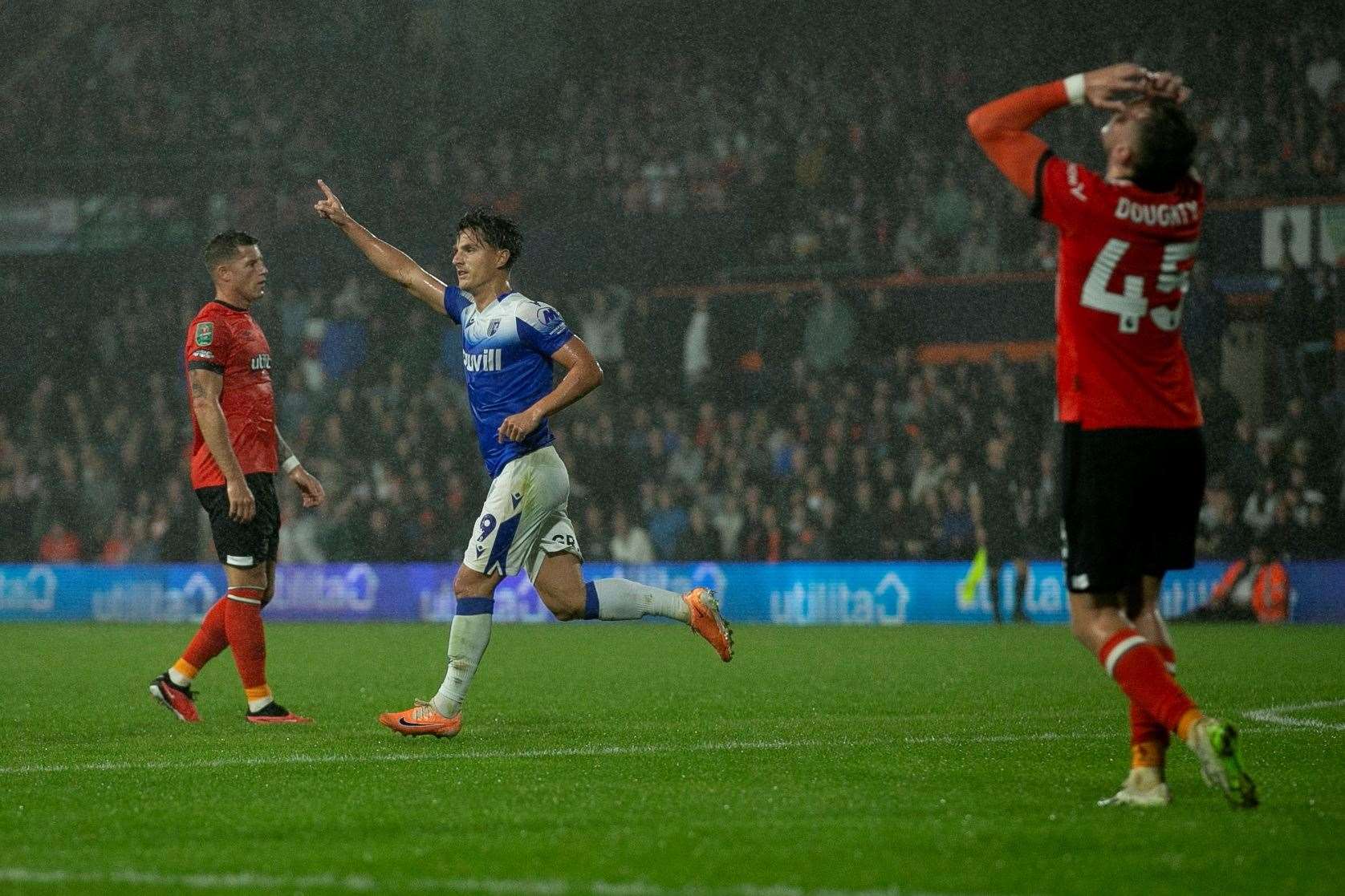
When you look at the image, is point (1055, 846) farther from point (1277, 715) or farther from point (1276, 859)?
point (1277, 715)

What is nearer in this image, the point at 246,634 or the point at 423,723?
the point at 423,723

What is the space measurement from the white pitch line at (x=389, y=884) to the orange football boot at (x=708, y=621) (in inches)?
171

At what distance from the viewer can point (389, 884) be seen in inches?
164

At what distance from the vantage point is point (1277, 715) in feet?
28.0

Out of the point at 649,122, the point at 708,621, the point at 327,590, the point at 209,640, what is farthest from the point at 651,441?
the point at 708,621

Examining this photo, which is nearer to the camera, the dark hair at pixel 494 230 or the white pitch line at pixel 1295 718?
the white pitch line at pixel 1295 718

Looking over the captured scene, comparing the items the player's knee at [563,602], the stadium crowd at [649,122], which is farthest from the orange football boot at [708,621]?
the stadium crowd at [649,122]

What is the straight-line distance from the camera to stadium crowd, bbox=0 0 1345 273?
23750mm

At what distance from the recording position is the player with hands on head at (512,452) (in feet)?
25.9

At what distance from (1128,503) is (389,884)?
2.52 metres

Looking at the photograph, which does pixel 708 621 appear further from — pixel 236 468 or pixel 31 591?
pixel 31 591

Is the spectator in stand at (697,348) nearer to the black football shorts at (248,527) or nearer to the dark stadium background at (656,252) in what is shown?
the dark stadium background at (656,252)


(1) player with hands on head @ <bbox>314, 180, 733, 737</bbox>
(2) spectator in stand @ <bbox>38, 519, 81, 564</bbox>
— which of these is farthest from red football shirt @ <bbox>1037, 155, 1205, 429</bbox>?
(2) spectator in stand @ <bbox>38, 519, 81, 564</bbox>

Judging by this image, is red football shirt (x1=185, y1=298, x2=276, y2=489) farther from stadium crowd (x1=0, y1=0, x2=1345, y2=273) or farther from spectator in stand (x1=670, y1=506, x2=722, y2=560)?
stadium crowd (x1=0, y1=0, x2=1345, y2=273)
